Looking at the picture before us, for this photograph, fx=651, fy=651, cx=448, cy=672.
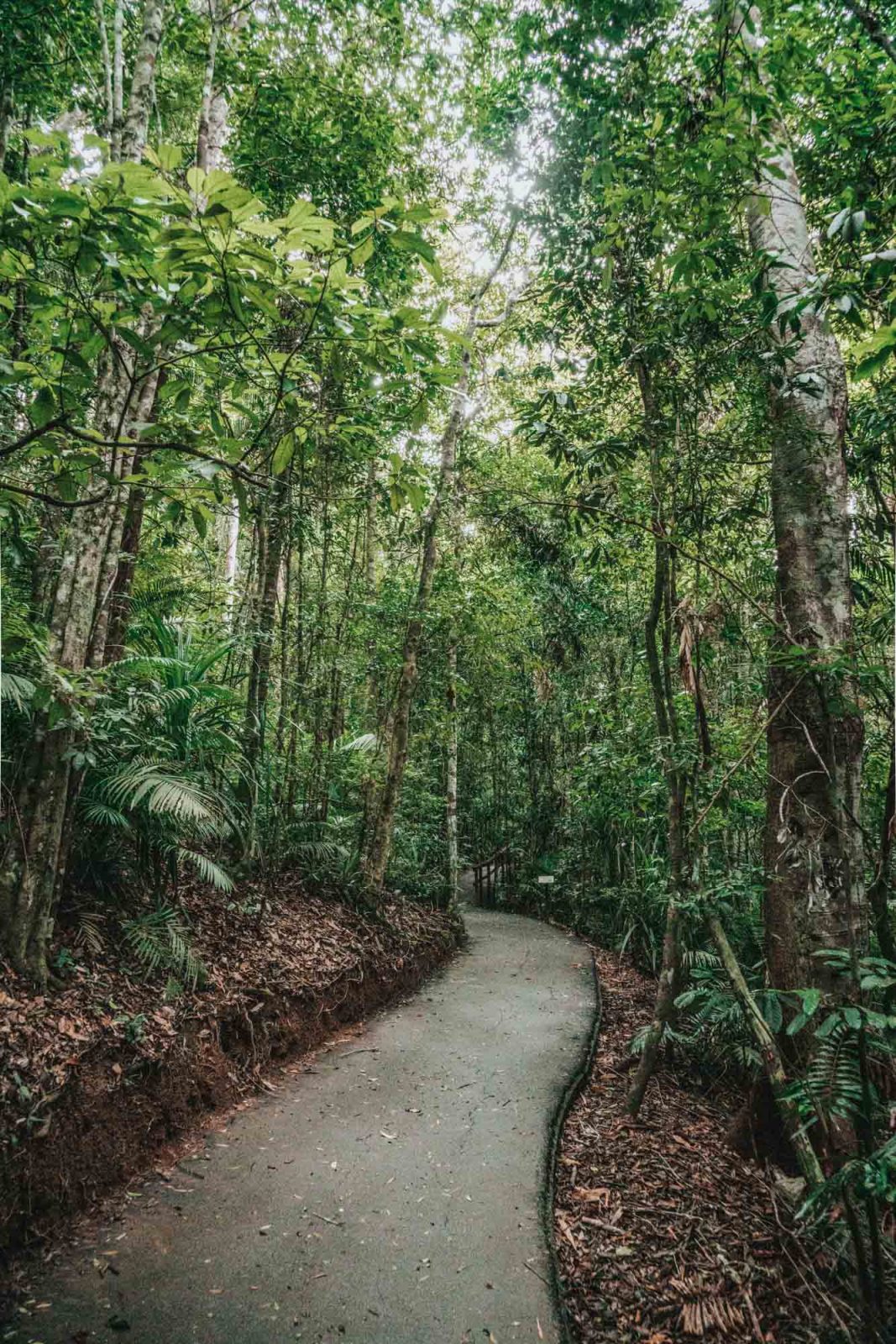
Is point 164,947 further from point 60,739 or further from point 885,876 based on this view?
point 885,876

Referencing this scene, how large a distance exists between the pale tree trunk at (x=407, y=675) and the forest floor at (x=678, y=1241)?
147 inches

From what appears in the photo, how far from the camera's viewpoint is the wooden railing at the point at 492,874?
603 inches

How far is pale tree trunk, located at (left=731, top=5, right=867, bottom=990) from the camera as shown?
3.77m

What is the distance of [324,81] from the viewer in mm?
6469

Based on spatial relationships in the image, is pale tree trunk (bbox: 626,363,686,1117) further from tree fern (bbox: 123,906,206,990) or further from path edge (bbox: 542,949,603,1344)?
tree fern (bbox: 123,906,206,990)

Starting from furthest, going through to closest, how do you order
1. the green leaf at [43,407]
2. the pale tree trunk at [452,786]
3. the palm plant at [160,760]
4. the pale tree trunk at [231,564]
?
the pale tree trunk at [452,786] < the pale tree trunk at [231,564] < the palm plant at [160,760] < the green leaf at [43,407]

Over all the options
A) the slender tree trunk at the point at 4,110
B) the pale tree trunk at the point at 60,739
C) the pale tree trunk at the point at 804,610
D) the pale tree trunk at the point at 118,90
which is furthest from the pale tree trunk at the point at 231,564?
the pale tree trunk at the point at 804,610

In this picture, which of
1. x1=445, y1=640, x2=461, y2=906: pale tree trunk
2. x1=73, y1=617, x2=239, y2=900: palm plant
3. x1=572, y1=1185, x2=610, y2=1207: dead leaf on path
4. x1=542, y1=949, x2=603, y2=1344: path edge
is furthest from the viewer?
x1=445, y1=640, x2=461, y2=906: pale tree trunk

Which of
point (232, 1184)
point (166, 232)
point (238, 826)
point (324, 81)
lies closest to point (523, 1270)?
point (232, 1184)

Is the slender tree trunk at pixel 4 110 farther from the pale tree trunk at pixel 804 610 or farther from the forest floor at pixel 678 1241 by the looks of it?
the forest floor at pixel 678 1241

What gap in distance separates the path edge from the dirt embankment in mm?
2062

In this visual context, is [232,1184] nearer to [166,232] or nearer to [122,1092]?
[122,1092]

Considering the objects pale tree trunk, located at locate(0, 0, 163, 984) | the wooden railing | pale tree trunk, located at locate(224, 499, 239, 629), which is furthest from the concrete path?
the wooden railing

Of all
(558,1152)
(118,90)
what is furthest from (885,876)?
(118,90)
